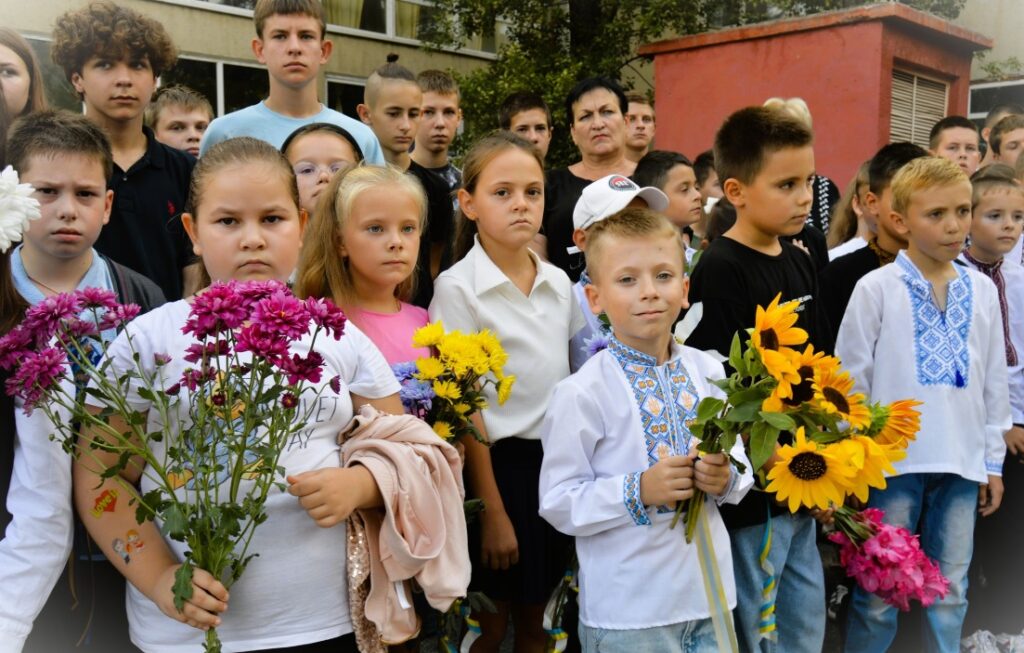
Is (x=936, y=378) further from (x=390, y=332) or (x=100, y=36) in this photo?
(x=100, y=36)

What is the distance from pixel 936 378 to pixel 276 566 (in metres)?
2.64

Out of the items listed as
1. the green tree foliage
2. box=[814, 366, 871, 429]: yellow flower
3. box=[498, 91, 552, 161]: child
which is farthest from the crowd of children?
the green tree foliage

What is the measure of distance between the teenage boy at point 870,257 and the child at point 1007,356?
0.49 metres

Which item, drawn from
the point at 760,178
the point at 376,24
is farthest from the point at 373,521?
the point at 376,24

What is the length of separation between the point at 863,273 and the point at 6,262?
3291mm

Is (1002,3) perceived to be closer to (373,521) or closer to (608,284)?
(608,284)

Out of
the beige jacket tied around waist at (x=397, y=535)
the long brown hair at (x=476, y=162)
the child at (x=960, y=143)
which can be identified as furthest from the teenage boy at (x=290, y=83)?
the child at (x=960, y=143)

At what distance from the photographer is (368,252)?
115 inches

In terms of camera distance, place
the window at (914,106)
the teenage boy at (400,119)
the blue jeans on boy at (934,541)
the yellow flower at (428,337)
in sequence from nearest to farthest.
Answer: the yellow flower at (428,337) → the blue jeans on boy at (934,541) → the teenage boy at (400,119) → the window at (914,106)

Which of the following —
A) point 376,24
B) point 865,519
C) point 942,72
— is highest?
point 376,24

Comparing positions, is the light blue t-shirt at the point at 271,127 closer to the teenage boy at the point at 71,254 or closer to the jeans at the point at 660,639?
the teenage boy at the point at 71,254

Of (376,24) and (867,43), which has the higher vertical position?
(376,24)

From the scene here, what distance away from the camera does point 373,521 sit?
7.41ft

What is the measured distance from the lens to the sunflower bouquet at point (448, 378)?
258cm
